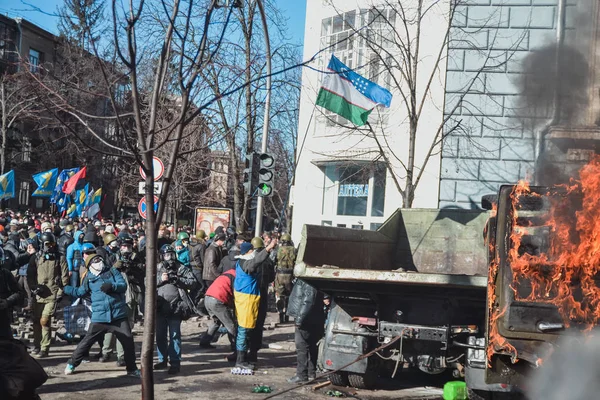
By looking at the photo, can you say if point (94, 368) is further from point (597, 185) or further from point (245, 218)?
point (245, 218)

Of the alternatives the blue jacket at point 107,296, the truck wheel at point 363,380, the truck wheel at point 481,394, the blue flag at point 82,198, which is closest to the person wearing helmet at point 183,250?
the blue jacket at point 107,296

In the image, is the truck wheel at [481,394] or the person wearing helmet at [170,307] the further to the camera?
the person wearing helmet at [170,307]

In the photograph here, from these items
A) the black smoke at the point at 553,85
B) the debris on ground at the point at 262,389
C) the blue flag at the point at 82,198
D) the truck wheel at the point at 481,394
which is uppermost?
the black smoke at the point at 553,85

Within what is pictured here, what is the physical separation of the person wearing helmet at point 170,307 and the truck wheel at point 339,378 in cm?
205

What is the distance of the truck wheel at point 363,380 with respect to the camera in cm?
914

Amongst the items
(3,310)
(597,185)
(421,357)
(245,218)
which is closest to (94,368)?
(3,310)

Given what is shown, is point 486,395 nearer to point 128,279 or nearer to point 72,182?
point 128,279

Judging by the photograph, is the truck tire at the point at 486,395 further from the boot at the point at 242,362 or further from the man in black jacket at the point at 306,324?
the boot at the point at 242,362

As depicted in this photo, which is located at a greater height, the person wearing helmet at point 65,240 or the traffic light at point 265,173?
the traffic light at point 265,173

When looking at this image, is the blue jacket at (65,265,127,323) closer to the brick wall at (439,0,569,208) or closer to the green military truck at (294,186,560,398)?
the green military truck at (294,186,560,398)

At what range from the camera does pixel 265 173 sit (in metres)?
14.7

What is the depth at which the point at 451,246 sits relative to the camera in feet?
34.2

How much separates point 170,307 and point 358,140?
9.98m

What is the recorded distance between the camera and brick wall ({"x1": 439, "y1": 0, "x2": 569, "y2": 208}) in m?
14.0
